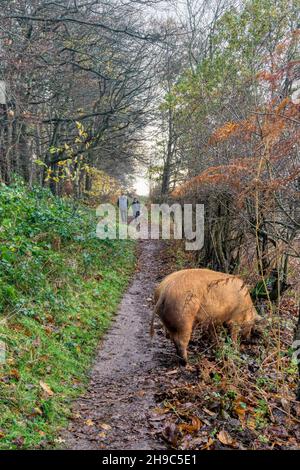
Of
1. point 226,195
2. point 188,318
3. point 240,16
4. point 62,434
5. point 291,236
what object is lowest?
point 62,434

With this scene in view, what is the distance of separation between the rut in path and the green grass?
0.62ft

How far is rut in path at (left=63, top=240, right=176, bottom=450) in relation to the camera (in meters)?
4.12

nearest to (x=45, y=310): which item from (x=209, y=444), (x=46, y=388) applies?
(x=46, y=388)

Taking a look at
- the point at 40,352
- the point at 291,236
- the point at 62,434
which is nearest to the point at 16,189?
the point at 40,352

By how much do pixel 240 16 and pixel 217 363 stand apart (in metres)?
8.34

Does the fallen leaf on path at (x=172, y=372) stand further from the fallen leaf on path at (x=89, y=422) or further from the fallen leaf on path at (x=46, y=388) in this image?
the fallen leaf on path at (x=46, y=388)

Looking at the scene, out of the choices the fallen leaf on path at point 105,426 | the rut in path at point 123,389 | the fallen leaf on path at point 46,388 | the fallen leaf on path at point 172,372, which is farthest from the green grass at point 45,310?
the fallen leaf on path at point 172,372

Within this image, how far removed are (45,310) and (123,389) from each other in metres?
2.29

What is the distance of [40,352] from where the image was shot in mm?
5496

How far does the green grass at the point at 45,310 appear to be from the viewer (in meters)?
4.28

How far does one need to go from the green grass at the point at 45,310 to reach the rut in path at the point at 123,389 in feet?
0.62

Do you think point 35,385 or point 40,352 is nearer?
point 35,385
